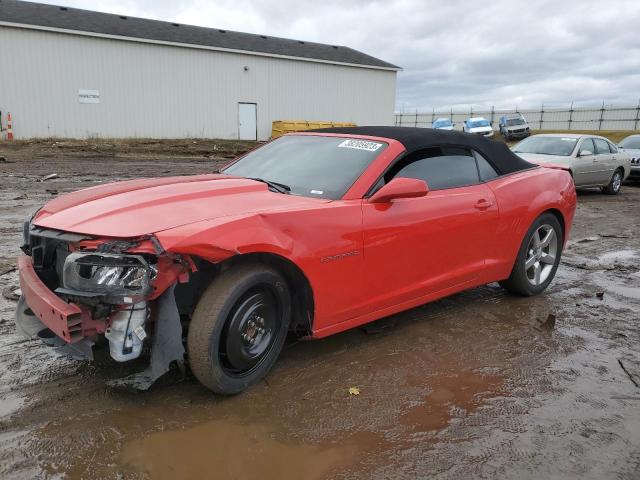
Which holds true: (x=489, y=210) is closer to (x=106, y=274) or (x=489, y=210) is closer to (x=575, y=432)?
(x=575, y=432)

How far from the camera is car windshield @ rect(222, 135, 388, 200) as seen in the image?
3.55m

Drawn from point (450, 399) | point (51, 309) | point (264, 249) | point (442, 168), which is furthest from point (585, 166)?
point (51, 309)

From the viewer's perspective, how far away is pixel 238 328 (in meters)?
2.88

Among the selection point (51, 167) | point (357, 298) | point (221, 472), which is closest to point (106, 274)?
point (221, 472)

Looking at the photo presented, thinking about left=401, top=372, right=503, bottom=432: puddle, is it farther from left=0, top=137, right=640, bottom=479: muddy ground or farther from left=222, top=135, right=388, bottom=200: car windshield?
left=222, top=135, right=388, bottom=200: car windshield

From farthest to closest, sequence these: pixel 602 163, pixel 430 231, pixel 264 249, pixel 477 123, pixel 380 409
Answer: pixel 477 123
pixel 602 163
pixel 430 231
pixel 380 409
pixel 264 249

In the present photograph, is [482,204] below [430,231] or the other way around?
the other way around

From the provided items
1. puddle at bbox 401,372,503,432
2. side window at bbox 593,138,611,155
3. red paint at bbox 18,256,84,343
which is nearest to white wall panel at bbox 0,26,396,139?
side window at bbox 593,138,611,155

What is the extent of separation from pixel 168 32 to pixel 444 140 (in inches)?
1044

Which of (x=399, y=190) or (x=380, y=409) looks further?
(x=399, y=190)

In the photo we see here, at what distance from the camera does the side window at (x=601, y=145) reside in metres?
13.1

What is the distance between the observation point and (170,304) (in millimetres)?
2695

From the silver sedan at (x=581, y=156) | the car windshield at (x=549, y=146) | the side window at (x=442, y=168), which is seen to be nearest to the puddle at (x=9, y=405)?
the side window at (x=442, y=168)

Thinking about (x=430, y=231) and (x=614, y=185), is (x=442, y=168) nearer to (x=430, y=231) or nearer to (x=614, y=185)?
(x=430, y=231)
